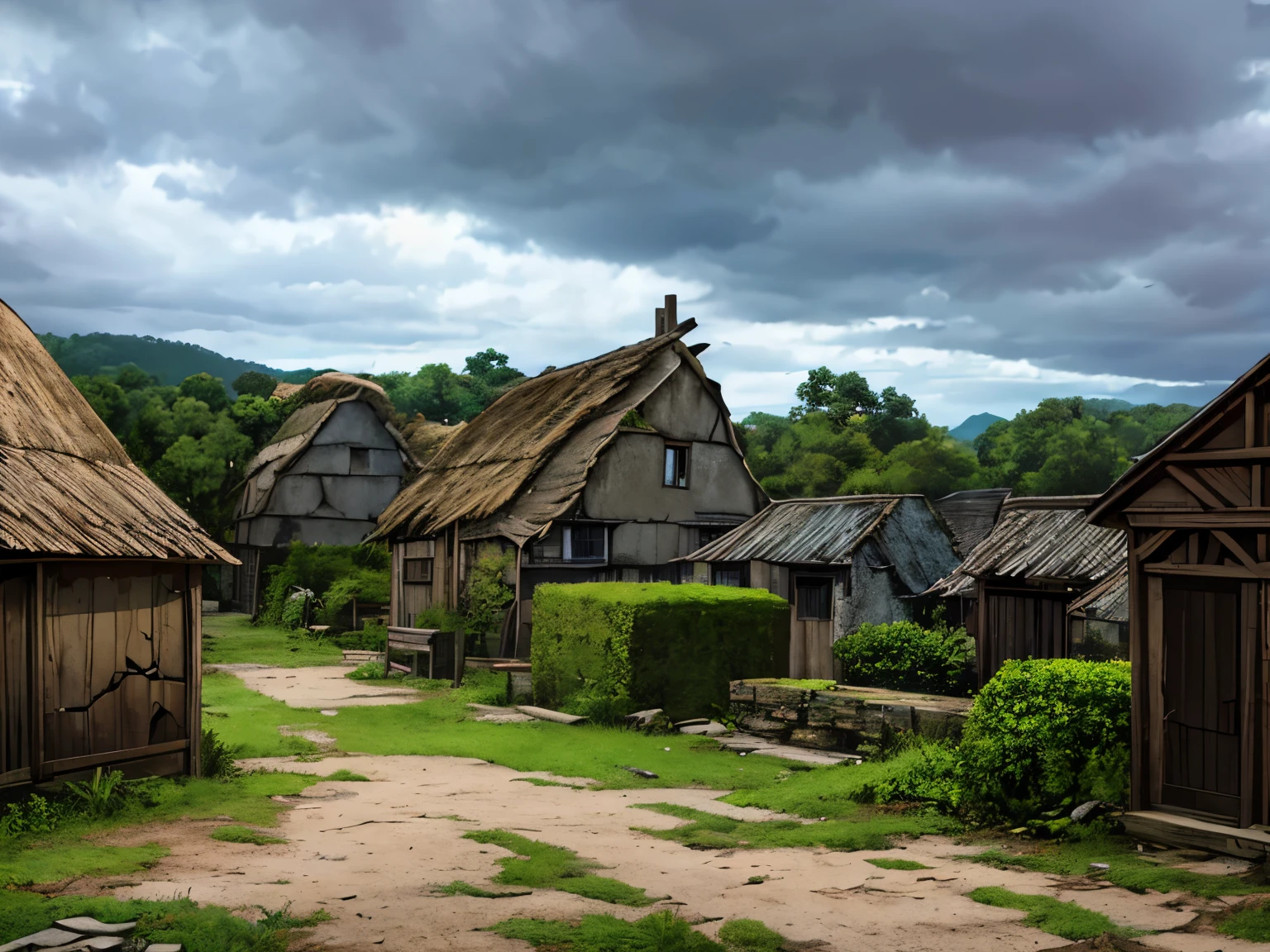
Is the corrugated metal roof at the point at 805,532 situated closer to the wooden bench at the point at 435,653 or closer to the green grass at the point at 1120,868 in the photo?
the wooden bench at the point at 435,653

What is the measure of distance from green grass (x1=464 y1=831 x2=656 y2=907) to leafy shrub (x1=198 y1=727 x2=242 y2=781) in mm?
4634

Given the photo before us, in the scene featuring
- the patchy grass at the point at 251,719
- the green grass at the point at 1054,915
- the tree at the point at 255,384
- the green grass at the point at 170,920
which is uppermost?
the tree at the point at 255,384

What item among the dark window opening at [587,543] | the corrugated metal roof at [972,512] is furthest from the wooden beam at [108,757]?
the corrugated metal roof at [972,512]

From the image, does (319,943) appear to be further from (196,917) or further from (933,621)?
(933,621)

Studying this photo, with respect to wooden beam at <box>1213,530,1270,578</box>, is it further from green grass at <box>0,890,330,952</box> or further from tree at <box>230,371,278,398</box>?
tree at <box>230,371,278,398</box>

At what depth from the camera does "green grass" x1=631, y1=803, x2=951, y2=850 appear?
10414 mm

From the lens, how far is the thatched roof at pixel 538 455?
26750mm

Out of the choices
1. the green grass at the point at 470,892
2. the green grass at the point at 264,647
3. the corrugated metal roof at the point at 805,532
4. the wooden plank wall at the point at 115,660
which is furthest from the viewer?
the green grass at the point at 264,647

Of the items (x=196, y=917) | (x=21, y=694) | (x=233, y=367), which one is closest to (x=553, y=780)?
(x=21, y=694)

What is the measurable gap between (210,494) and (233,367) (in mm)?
98993

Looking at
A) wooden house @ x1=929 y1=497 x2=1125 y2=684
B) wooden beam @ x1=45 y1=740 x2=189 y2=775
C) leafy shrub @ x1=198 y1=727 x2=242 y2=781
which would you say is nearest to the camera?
wooden beam @ x1=45 y1=740 x2=189 y2=775

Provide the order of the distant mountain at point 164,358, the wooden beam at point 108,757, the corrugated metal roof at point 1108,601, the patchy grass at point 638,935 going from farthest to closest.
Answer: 1. the distant mountain at point 164,358
2. the corrugated metal roof at point 1108,601
3. the wooden beam at point 108,757
4. the patchy grass at point 638,935

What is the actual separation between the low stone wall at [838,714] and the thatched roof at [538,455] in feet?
31.6

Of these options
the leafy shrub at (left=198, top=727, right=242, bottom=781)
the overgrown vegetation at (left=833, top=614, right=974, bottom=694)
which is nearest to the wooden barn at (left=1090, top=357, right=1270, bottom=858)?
the leafy shrub at (left=198, top=727, right=242, bottom=781)
